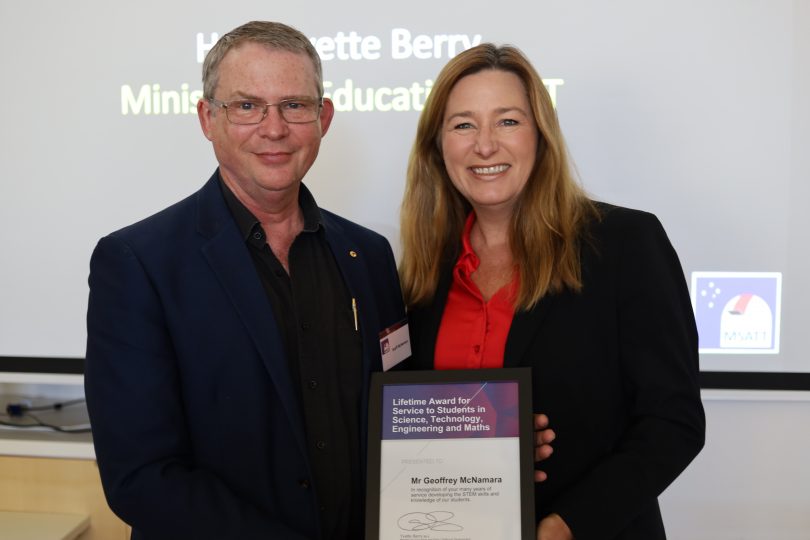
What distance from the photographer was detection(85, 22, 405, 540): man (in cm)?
176

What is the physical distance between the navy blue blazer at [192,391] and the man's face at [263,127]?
148 mm

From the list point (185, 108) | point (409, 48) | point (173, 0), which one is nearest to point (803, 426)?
point (409, 48)

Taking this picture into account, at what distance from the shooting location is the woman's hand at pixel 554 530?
1854 mm

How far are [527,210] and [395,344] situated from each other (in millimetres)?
537

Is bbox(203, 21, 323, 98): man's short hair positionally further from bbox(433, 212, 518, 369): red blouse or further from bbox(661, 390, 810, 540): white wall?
bbox(661, 390, 810, 540): white wall

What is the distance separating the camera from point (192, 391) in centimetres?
182

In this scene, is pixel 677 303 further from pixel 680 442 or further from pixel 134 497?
pixel 134 497

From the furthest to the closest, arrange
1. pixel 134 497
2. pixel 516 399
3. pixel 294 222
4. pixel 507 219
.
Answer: pixel 507 219 < pixel 294 222 < pixel 516 399 < pixel 134 497

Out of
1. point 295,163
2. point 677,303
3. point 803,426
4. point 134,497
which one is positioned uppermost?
point 295,163

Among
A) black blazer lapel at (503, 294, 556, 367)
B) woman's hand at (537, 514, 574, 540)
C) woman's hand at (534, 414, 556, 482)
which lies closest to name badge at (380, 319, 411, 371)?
black blazer lapel at (503, 294, 556, 367)

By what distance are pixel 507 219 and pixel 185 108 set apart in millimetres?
1638

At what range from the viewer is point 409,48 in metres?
3.10

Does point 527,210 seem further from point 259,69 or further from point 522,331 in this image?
point 259,69
